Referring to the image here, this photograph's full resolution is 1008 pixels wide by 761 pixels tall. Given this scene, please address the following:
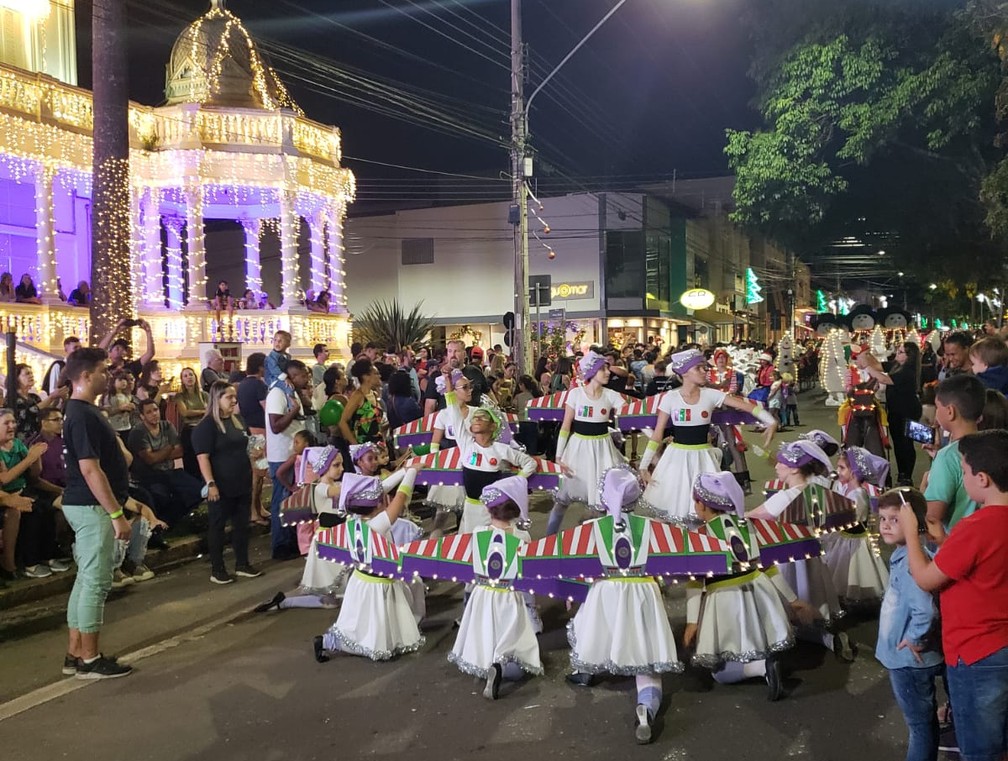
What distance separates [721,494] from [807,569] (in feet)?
4.00

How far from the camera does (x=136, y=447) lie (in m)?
9.13

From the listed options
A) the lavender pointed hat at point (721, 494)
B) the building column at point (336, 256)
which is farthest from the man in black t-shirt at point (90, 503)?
the building column at point (336, 256)

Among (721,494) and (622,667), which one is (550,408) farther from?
(622,667)

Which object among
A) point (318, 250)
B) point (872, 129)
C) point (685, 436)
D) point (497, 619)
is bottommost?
point (497, 619)

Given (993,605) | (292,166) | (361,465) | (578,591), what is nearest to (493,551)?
(578,591)

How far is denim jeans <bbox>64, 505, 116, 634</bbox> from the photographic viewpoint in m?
5.64

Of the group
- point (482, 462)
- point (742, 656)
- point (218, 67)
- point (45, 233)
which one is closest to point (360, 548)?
point (482, 462)

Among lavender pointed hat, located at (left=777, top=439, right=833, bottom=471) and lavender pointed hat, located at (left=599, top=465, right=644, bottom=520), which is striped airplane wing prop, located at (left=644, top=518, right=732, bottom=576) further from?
lavender pointed hat, located at (left=777, top=439, right=833, bottom=471)

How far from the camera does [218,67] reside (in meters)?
21.2

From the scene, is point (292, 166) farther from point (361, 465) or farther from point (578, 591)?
point (578, 591)

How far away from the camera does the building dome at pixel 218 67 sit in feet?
69.3

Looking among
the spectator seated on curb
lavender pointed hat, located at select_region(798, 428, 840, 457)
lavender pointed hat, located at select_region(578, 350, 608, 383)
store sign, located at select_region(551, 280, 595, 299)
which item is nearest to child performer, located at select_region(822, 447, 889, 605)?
lavender pointed hat, located at select_region(798, 428, 840, 457)

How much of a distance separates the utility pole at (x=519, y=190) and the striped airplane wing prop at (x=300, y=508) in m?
11.9

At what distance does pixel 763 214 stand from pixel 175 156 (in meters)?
13.1
